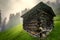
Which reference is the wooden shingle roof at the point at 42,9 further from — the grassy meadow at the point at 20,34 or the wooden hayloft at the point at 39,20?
the grassy meadow at the point at 20,34

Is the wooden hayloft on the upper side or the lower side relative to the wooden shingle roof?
lower

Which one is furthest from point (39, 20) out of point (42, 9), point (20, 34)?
point (20, 34)

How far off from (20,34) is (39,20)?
0.32 metres

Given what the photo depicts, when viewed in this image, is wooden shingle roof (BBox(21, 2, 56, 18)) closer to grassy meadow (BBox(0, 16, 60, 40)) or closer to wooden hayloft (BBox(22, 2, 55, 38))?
wooden hayloft (BBox(22, 2, 55, 38))

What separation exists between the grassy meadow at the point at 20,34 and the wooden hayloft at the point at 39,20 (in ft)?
0.18

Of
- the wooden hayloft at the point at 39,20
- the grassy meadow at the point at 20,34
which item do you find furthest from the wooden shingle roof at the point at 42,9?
the grassy meadow at the point at 20,34

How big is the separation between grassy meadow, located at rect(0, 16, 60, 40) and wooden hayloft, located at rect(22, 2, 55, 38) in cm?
6

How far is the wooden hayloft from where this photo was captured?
3268mm

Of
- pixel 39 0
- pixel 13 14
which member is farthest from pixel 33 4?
pixel 13 14

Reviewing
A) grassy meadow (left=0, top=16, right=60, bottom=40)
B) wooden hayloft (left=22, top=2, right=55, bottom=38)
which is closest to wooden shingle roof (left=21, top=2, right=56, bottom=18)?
wooden hayloft (left=22, top=2, right=55, bottom=38)

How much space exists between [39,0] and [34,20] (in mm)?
293

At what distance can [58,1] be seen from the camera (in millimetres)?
3340

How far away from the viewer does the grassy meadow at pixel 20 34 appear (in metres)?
3.24

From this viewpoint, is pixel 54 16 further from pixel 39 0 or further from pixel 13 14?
pixel 13 14
